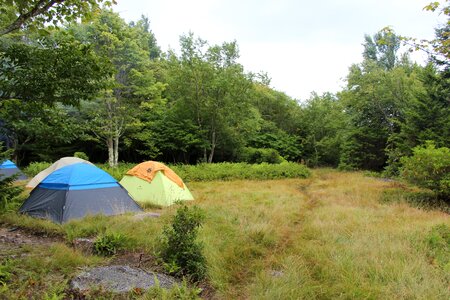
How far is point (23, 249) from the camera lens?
4832mm

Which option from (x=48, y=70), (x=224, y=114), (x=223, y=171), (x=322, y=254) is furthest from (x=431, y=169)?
(x=224, y=114)

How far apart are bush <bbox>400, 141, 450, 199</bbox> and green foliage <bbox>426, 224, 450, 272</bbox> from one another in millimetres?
3668

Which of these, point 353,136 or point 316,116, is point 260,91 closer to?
point 316,116

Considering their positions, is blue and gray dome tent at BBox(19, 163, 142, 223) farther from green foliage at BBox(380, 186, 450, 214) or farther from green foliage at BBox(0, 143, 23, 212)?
green foliage at BBox(380, 186, 450, 214)

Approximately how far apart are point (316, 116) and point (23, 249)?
26.0 metres

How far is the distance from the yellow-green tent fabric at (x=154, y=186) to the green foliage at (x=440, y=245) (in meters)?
6.23

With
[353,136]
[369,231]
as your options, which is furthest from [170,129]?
[369,231]

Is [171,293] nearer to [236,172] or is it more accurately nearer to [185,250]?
[185,250]

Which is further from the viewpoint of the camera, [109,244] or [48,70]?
[109,244]

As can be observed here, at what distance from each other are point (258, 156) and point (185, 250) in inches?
784

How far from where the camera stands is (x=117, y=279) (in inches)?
154

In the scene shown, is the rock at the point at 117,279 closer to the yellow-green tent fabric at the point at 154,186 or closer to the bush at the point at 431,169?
the yellow-green tent fabric at the point at 154,186

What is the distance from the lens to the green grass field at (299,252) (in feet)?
12.0

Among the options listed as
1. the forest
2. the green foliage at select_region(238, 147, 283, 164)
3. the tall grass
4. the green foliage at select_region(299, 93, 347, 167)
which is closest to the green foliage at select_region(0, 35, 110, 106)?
the forest
